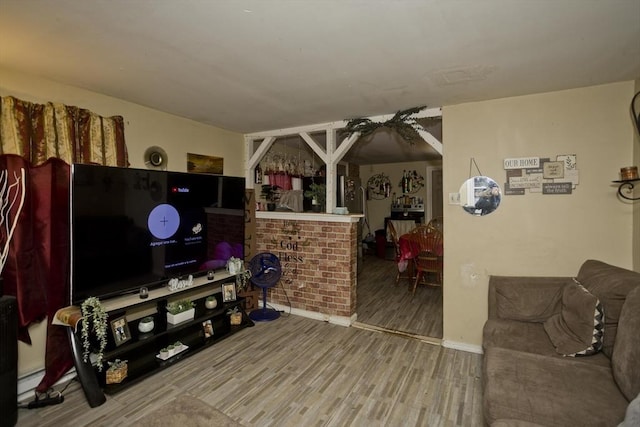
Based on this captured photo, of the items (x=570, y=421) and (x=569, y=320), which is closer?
(x=570, y=421)

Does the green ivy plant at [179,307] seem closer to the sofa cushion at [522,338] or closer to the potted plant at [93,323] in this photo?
the potted plant at [93,323]

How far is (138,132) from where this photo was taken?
280cm

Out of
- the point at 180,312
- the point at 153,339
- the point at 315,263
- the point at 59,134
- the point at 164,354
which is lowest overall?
the point at 164,354

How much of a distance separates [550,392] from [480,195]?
1653mm

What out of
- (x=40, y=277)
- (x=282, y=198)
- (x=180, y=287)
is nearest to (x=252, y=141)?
(x=282, y=198)

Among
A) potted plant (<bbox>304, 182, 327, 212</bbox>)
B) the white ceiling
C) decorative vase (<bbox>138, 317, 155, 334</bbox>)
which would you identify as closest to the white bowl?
decorative vase (<bbox>138, 317, 155, 334</bbox>)

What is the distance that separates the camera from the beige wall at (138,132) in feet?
6.93

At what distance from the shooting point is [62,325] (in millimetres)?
2100

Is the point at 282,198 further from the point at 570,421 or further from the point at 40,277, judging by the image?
the point at 570,421

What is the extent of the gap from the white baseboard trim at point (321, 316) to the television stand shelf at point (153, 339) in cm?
54

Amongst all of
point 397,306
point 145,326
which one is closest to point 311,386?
point 145,326

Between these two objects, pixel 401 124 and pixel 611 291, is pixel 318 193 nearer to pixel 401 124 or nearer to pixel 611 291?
pixel 401 124

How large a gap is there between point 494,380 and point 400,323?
69.5 inches

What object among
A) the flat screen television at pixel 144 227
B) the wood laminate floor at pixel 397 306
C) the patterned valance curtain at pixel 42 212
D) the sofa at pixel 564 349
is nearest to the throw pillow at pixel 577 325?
the sofa at pixel 564 349
